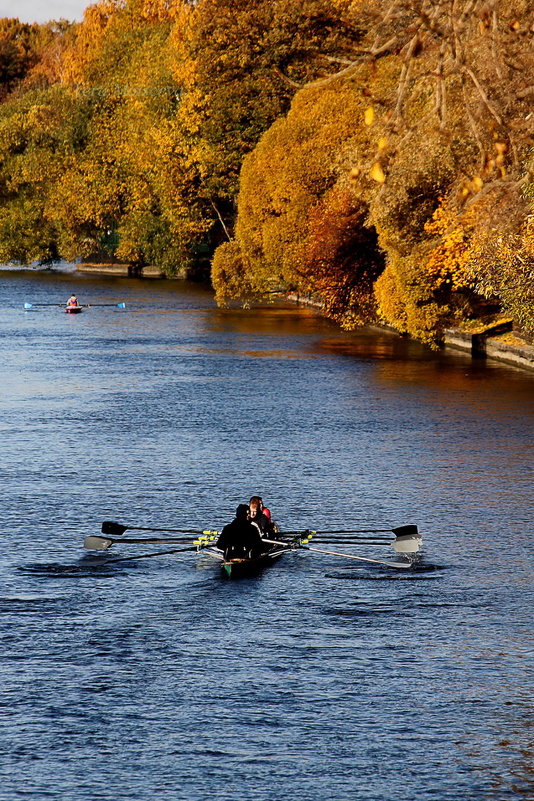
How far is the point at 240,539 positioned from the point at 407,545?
256 cm

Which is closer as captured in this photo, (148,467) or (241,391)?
(148,467)

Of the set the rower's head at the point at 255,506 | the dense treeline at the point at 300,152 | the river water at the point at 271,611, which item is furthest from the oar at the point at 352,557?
the dense treeline at the point at 300,152

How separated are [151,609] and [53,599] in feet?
4.82

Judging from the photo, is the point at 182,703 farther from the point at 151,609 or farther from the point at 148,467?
the point at 148,467

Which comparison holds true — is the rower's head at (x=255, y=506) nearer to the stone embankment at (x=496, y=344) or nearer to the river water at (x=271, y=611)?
the river water at (x=271, y=611)

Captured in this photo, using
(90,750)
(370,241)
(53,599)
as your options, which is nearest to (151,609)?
(53,599)

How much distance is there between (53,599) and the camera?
18734 millimetres

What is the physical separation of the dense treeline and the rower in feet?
17.0

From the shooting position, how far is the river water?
43.2 feet

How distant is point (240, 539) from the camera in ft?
67.2

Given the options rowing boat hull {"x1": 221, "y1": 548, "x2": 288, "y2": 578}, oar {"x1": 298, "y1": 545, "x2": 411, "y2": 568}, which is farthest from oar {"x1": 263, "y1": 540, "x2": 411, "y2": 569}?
rowing boat hull {"x1": 221, "y1": 548, "x2": 288, "y2": 578}

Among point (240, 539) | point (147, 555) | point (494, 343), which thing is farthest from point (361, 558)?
point (494, 343)

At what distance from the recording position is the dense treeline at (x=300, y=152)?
9.72 metres

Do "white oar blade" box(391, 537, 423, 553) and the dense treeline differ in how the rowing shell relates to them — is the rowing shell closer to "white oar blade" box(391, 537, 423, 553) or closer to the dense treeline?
"white oar blade" box(391, 537, 423, 553)
